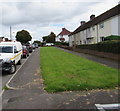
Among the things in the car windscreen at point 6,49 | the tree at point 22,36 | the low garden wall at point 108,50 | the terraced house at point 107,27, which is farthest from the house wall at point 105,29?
the tree at point 22,36

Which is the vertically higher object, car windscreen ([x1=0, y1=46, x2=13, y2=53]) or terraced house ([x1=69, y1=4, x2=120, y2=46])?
terraced house ([x1=69, y1=4, x2=120, y2=46])

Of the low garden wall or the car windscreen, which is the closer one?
the car windscreen

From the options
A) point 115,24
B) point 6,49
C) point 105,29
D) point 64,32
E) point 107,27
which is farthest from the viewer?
point 64,32

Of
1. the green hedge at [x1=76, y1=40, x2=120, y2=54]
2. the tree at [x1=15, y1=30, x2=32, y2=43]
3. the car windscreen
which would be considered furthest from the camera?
the tree at [x1=15, y1=30, x2=32, y2=43]

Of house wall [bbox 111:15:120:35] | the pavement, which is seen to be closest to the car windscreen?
the pavement

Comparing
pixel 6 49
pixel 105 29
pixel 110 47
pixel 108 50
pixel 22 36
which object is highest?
pixel 22 36

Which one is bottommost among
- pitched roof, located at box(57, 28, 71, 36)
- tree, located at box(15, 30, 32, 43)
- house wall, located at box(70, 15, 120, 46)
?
house wall, located at box(70, 15, 120, 46)

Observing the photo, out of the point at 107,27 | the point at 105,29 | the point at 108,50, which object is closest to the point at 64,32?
the point at 105,29

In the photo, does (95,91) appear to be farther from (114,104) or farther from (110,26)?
(110,26)

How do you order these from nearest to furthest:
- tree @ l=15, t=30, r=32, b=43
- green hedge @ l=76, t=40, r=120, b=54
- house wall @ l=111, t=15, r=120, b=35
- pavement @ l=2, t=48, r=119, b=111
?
1. pavement @ l=2, t=48, r=119, b=111
2. green hedge @ l=76, t=40, r=120, b=54
3. house wall @ l=111, t=15, r=120, b=35
4. tree @ l=15, t=30, r=32, b=43

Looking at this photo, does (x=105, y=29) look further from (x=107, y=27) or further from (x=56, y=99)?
(x=56, y=99)

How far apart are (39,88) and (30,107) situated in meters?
1.71

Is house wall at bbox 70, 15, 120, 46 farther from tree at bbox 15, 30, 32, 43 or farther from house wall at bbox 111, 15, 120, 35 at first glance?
tree at bbox 15, 30, 32, 43

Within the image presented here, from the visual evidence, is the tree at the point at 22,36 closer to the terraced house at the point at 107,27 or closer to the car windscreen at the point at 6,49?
the terraced house at the point at 107,27
